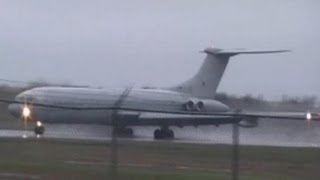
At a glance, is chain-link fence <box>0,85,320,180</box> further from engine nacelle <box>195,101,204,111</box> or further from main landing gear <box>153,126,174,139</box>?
engine nacelle <box>195,101,204,111</box>

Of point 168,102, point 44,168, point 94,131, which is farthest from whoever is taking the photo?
point 168,102

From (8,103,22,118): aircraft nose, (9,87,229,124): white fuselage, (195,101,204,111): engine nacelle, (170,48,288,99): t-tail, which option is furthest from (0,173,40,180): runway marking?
(170,48,288,99): t-tail

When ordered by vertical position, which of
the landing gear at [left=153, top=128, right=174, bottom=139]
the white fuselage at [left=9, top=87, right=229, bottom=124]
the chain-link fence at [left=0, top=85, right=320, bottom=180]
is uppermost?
the white fuselage at [left=9, top=87, right=229, bottom=124]

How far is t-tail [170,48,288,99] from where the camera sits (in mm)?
57719

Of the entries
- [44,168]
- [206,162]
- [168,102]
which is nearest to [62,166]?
[44,168]

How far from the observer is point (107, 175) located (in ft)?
55.4

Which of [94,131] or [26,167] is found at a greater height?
[94,131]

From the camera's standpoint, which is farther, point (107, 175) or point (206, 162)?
point (206, 162)

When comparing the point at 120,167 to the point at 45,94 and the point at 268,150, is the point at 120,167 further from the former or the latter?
the point at 45,94

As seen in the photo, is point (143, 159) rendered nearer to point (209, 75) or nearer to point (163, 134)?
point (163, 134)

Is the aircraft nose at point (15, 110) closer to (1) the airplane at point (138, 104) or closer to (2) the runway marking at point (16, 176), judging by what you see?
(1) the airplane at point (138, 104)

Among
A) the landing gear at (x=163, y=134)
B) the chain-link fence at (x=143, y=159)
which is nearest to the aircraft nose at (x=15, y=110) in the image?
the landing gear at (x=163, y=134)

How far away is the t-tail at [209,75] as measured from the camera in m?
57.7

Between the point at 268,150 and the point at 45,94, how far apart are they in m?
21.6
